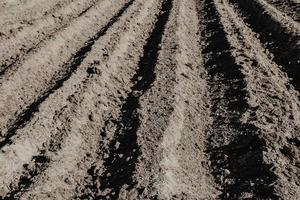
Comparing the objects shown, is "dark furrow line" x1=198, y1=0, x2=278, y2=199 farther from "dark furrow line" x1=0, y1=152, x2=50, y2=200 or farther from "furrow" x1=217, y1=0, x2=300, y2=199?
"dark furrow line" x1=0, y1=152, x2=50, y2=200

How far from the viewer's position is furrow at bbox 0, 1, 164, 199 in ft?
12.1

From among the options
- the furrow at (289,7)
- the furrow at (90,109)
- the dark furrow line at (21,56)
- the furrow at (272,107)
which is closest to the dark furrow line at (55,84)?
the furrow at (90,109)

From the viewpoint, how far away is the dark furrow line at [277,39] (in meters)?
5.81

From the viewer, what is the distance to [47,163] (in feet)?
12.7

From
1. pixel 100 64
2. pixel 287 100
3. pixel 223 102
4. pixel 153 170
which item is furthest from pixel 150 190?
pixel 100 64

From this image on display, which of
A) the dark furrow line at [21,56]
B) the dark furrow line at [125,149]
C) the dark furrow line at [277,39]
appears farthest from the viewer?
the dark furrow line at [277,39]

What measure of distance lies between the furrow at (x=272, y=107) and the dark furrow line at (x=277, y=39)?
14 cm

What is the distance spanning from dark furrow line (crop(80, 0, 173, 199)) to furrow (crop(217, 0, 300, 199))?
3.85 ft

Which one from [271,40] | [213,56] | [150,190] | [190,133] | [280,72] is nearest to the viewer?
[150,190]

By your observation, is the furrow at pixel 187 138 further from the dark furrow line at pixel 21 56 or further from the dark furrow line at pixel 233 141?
the dark furrow line at pixel 21 56

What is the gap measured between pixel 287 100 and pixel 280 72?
0.96 meters

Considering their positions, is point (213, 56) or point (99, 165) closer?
point (99, 165)

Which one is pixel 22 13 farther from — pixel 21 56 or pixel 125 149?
pixel 125 149

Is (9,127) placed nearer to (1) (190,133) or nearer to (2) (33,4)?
(1) (190,133)
